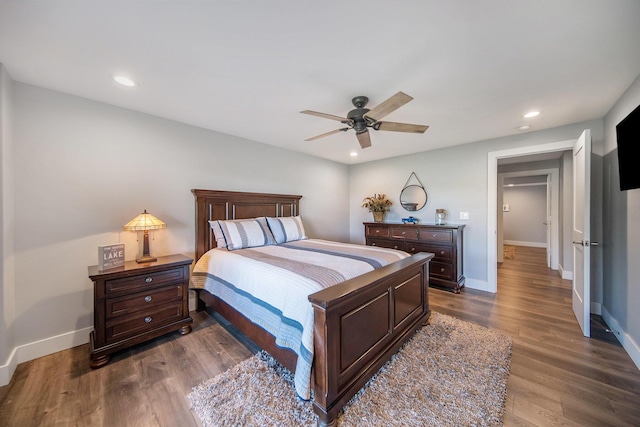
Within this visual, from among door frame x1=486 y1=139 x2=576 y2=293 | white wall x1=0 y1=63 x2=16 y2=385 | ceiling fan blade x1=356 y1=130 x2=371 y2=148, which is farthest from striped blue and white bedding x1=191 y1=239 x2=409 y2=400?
door frame x1=486 y1=139 x2=576 y2=293

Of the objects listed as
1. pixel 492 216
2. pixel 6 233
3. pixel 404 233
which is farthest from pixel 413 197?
pixel 6 233

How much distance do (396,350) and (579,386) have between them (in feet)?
4.13

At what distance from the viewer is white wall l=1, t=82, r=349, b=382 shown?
2023 mm

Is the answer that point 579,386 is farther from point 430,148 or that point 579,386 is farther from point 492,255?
point 430,148

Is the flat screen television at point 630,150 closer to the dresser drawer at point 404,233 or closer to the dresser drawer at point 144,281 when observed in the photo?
the dresser drawer at point 404,233

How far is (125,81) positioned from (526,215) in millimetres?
10644

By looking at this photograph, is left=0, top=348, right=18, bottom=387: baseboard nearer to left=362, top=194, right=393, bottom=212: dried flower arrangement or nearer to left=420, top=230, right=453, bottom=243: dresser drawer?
left=420, top=230, right=453, bottom=243: dresser drawer

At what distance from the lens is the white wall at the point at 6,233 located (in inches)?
67.8

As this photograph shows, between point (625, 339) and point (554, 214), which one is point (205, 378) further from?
point (554, 214)

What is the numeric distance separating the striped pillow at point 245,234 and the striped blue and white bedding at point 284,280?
0.15 m

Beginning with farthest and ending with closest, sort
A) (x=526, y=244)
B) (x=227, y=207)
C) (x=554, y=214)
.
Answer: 1. (x=526, y=244)
2. (x=554, y=214)
3. (x=227, y=207)

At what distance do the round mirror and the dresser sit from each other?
1.97ft

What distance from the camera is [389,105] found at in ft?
5.85

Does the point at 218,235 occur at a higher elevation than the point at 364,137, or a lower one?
lower
